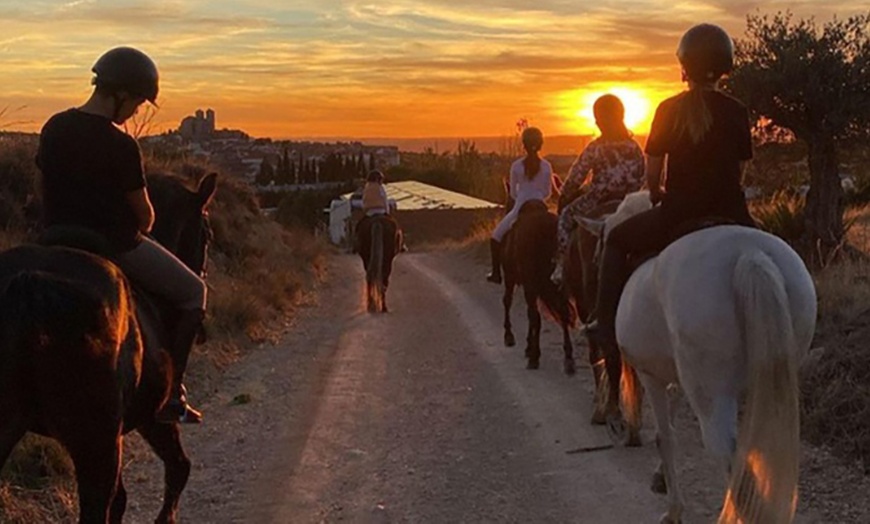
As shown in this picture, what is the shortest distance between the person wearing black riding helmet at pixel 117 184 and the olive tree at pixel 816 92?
1265 cm

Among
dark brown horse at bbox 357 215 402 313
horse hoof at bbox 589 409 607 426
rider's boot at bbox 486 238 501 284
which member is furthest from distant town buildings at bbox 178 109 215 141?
horse hoof at bbox 589 409 607 426

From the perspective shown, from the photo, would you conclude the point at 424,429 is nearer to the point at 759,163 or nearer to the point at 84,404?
the point at 84,404

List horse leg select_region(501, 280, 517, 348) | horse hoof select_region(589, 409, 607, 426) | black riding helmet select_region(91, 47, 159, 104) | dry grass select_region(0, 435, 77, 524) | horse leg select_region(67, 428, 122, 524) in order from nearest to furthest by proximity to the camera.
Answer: horse leg select_region(67, 428, 122, 524)
black riding helmet select_region(91, 47, 159, 104)
dry grass select_region(0, 435, 77, 524)
horse hoof select_region(589, 409, 607, 426)
horse leg select_region(501, 280, 517, 348)

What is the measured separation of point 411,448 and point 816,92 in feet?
38.0

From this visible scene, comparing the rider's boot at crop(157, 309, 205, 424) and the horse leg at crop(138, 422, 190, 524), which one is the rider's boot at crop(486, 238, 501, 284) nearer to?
the horse leg at crop(138, 422, 190, 524)

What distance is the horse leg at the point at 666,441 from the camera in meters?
5.92

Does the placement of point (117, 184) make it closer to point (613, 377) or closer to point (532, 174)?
point (613, 377)

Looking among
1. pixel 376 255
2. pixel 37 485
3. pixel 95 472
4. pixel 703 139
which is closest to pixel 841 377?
pixel 703 139

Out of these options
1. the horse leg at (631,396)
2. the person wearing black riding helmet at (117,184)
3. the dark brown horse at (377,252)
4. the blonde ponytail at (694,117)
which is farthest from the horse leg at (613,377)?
the dark brown horse at (377,252)

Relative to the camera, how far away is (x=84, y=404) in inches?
161

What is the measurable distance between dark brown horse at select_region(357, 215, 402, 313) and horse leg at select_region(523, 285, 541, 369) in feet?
20.4

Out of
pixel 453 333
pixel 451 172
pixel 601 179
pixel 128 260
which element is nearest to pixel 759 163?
pixel 453 333

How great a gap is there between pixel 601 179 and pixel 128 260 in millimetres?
4755

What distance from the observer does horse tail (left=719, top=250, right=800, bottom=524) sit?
184 inches
